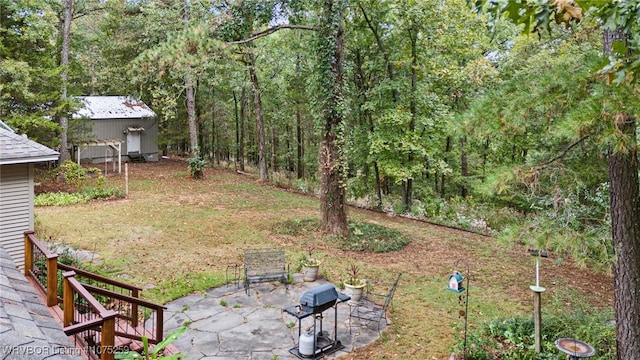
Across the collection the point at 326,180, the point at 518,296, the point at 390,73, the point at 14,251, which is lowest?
the point at 518,296

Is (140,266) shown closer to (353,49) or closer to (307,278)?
(307,278)

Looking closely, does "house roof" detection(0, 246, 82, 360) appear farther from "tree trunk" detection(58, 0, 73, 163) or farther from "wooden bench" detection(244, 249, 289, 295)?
"tree trunk" detection(58, 0, 73, 163)

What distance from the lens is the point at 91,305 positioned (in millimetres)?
4457

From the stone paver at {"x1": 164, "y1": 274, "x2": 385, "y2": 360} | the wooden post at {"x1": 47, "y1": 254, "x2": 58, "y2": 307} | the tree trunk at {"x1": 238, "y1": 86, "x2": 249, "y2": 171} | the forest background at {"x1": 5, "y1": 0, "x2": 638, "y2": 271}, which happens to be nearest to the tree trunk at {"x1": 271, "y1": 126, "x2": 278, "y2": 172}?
the forest background at {"x1": 5, "y1": 0, "x2": 638, "y2": 271}

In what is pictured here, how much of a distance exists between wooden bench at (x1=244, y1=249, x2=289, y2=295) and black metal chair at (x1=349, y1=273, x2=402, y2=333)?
1625 millimetres

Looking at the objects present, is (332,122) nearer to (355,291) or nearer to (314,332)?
(355,291)

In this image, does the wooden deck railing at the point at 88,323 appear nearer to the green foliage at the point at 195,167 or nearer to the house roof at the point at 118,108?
the green foliage at the point at 195,167

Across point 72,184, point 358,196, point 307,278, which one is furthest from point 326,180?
point 72,184

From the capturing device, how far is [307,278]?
28.6 ft

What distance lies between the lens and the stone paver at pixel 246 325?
19.5 feet

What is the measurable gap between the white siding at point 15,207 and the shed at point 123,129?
16.4 metres

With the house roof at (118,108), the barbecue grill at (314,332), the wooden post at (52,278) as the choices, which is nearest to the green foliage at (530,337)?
the barbecue grill at (314,332)

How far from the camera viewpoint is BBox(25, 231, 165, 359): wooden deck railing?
14.2ft

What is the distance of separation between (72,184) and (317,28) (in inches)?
458
